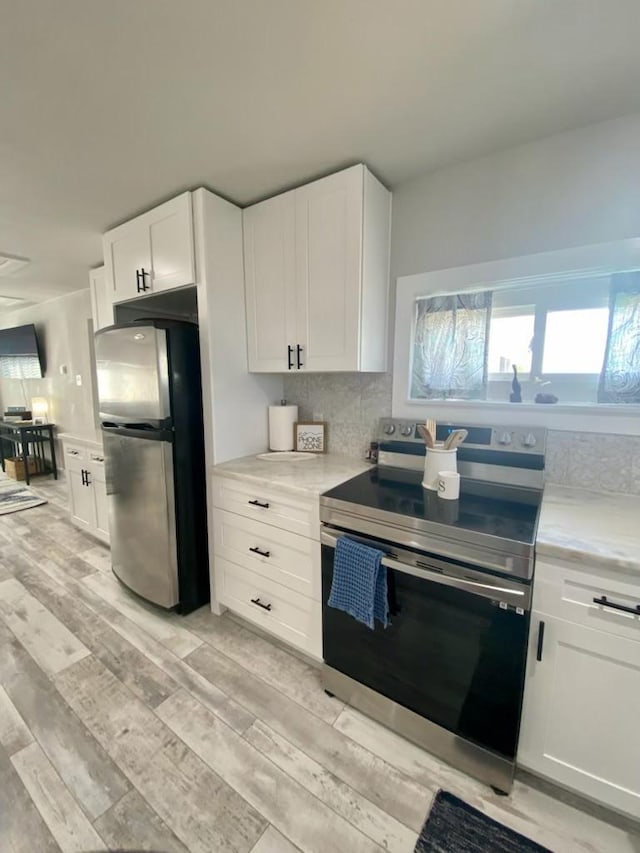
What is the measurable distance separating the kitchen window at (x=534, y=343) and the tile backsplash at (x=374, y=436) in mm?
175

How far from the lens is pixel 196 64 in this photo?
1.13m

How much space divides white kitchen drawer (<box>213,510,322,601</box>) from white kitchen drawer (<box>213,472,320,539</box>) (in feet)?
0.11

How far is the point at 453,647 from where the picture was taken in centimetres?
118

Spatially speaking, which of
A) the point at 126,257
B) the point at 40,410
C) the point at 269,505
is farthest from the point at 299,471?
the point at 40,410

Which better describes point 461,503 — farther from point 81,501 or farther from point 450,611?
point 81,501

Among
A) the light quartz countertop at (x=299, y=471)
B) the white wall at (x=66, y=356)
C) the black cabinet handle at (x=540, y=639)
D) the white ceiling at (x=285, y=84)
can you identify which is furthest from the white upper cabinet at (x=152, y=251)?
the black cabinet handle at (x=540, y=639)

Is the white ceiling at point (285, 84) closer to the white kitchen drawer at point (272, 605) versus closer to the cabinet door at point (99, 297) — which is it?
the cabinet door at point (99, 297)

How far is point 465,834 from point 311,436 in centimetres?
175

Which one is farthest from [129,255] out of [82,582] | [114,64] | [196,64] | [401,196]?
[82,582]

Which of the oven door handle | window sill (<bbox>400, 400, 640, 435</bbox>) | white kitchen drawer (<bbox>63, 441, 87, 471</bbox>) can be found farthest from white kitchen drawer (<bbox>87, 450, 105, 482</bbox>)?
the oven door handle

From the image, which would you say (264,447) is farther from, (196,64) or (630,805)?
(630,805)

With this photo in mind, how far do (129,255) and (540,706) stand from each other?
298 centimetres

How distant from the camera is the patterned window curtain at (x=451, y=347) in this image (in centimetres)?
174

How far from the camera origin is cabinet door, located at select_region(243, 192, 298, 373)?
186 centimetres
